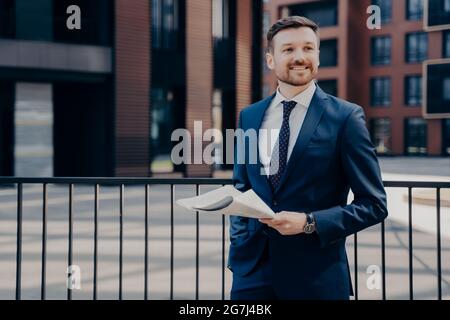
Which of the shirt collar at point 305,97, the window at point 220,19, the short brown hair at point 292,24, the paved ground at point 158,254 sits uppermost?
the window at point 220,19

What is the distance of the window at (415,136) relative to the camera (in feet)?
178

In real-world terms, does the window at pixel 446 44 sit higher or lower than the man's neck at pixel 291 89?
higher

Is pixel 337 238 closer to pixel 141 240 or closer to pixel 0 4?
pixel 141 240

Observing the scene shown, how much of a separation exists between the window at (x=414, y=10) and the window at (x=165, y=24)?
3625 cm

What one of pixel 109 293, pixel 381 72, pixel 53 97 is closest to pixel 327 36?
pixel 381 72

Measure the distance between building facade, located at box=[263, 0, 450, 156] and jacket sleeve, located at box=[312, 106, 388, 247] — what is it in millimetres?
51730

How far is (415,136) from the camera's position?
5478 centimetres

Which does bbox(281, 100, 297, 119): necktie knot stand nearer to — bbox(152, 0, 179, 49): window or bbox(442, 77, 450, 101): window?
bbox(152, 0, 179, 49): window

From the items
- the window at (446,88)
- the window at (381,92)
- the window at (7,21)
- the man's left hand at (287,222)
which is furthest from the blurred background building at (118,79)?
the window at (381,92)

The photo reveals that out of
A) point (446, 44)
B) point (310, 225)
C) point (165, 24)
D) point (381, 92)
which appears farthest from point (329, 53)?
point (310, 225)

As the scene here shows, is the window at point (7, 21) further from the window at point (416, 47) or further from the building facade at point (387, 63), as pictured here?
the window at point (416, 47)

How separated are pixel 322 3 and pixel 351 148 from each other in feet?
179

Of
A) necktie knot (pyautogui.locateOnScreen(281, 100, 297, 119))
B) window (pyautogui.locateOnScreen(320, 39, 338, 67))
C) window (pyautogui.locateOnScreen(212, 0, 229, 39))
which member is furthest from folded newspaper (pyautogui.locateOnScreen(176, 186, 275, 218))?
window (pyautogui.locateOnScreen(320, 39, 338, 67))

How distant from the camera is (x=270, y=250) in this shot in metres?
2.33
